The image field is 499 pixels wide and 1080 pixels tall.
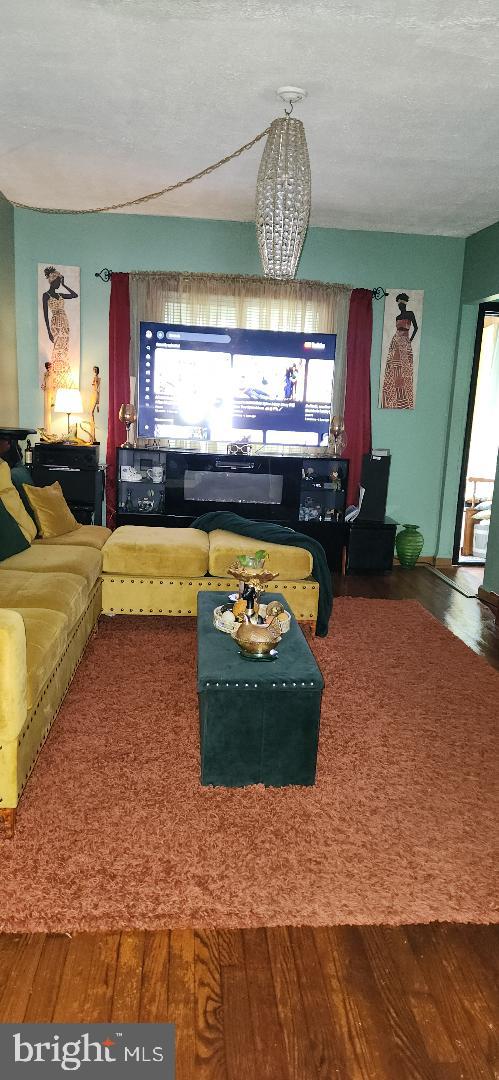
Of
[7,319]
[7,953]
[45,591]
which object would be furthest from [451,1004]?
[7,319]

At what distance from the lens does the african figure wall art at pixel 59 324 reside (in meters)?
6.30

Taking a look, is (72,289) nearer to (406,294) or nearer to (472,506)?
(406,294)

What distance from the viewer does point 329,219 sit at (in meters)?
6.11

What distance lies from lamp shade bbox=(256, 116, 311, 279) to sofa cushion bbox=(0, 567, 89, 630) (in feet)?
6.05

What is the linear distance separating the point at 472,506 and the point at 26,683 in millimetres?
6769

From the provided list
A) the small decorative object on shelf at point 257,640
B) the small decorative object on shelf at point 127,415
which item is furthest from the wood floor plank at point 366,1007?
the small decorative object on shelf at point 127,415

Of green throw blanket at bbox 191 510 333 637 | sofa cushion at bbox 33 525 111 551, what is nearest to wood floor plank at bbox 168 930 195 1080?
green throw blanket at bbox 191 510 333 637

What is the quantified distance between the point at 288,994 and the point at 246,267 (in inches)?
228

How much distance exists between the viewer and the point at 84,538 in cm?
475

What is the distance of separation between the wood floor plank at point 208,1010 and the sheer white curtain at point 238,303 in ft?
17.4

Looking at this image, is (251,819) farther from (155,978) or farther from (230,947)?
(155,978)

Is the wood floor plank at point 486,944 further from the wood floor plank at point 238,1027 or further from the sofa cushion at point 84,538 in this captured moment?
the sofa cushion at point 84,538

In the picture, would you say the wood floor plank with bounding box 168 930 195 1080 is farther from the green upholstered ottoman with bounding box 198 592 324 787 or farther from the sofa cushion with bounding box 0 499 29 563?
the sofa cushion with bounding box 0 499 29 563

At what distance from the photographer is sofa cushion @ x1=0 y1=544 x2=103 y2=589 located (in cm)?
395
